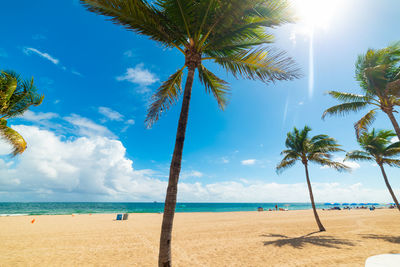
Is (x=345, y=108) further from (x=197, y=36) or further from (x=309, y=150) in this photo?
(x=197, y=36)

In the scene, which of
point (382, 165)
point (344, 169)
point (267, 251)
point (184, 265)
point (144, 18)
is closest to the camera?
point (144, 18)

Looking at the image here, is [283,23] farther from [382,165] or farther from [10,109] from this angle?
[382,165]

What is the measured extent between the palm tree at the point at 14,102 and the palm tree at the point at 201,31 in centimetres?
692

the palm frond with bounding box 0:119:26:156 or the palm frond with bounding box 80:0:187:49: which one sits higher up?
the palm frond with bounding box 80:0:187:49

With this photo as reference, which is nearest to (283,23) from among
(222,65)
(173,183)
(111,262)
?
(222,65)

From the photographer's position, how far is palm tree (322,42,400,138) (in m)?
8.34

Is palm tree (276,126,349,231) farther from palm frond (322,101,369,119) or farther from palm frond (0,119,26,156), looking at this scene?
palm frond (0,119,26,156)

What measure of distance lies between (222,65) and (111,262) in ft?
28.9

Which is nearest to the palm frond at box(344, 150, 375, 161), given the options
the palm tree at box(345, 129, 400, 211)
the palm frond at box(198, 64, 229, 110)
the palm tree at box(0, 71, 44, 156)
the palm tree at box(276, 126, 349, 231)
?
the palm tree at box(345, 129, 400, 211)

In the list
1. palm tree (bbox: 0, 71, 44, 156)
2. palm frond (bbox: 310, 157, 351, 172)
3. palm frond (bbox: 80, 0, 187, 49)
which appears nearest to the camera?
palm frond (bbox: 80, 0, 187, 49)

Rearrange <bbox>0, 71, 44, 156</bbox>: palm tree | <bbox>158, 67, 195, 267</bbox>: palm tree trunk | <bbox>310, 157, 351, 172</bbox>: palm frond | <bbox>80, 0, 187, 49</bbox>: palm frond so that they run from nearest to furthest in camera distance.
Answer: <bbox>158, 67, 195, 267</bbox>: palm tree trunk, <bbox>80, 0, 187, 49</bbox>: palm frond, <bbox>0, 71, 44, 156</bbox>: palm tree, <bbox>310, 157, 351, 172</bbox>: palm frond

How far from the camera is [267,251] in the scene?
27.6 ft

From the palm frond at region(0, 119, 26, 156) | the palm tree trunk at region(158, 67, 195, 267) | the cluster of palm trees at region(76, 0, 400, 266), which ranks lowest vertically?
the palm tree trunk at region(158, 67, 195, 267)

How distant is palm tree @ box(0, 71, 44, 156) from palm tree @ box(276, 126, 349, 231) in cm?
1761
